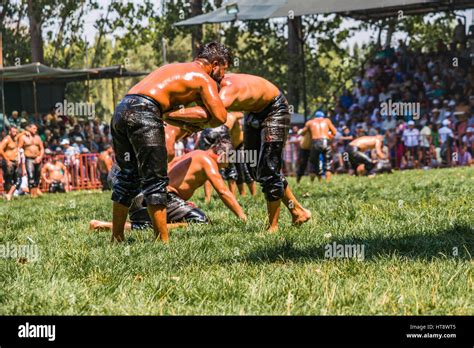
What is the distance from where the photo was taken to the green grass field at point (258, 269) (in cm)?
417

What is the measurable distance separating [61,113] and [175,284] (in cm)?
2383

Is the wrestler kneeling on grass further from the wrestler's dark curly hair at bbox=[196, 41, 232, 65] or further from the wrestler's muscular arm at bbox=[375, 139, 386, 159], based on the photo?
the wrestler's muscular arm at bbox=[375, 139, 386, 159]

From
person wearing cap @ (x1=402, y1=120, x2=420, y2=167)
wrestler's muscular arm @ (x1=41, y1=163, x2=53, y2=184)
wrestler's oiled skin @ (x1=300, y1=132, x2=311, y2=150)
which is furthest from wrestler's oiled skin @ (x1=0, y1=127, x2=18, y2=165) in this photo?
person wearing cap @ (x1=402, y1=120, x2=420, y2=167)

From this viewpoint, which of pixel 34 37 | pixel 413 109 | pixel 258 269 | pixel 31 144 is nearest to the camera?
pixel 258 269

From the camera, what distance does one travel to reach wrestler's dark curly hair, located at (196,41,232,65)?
22.3ft

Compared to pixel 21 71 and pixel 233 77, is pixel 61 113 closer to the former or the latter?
pixel 21 71

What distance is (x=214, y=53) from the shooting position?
6.80 metres

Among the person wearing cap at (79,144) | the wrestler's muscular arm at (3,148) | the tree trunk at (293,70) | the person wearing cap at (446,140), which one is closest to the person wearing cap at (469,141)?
the person wearing cap at (446,140)

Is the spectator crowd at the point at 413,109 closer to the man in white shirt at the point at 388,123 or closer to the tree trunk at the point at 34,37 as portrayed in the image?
the man in white shirt at the point at 388,123

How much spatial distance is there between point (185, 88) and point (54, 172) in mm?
16443

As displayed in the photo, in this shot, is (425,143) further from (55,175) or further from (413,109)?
(55,175)

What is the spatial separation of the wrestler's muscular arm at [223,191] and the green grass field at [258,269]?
16 cm

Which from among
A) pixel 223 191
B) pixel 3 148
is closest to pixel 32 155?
pixel 3 148
